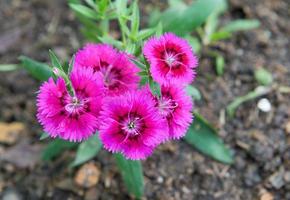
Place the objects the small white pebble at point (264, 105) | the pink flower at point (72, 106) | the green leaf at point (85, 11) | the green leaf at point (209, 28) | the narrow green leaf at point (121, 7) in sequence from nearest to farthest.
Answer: the pink flower at point (72, 106) < the narrow green leaf at point (121, 7) < the green leaf at point (85, 11) < the small white pebble at point (264, 105) < the green leaf at point (209, 28)

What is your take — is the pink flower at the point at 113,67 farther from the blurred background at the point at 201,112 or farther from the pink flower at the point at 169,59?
the blurred background at the point at 201,112

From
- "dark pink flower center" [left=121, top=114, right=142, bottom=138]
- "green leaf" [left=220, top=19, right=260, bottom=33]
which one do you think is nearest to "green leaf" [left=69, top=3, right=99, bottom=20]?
"dark pink flower center" [left=121, top=114, right=142, bottom=138]

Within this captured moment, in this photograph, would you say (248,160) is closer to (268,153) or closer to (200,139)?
(268,153)

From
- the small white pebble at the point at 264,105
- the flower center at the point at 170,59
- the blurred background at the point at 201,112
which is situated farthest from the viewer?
the small white pebble at the point at 264,105

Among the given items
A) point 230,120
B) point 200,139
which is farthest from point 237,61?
point 200,139

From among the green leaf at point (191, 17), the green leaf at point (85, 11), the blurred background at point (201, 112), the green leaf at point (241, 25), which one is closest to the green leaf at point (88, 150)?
the blurred background at point (201, 112)

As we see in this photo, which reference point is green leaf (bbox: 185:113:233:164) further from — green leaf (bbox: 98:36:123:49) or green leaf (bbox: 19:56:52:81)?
green leaf (bbox: 19:56:52:81)
